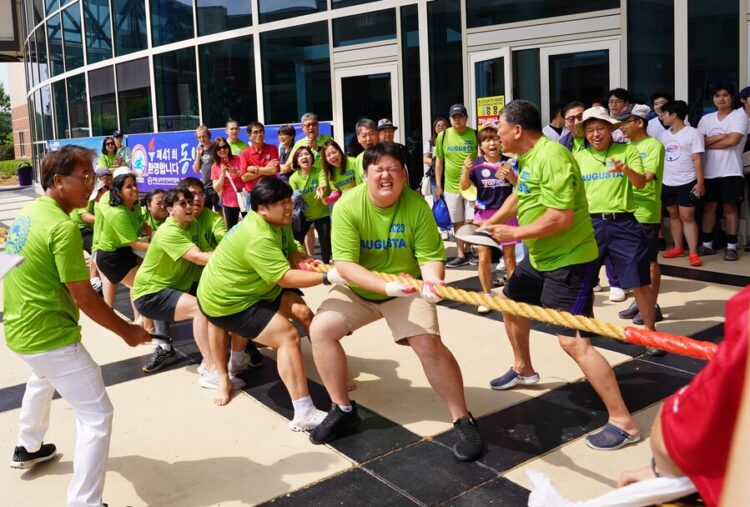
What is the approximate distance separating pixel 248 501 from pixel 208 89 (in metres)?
12.0

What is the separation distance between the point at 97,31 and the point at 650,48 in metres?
13.9

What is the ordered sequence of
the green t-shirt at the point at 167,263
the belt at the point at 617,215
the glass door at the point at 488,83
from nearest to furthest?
the green t-shirt at the point at 167,263 → the belt at the point at 617,215 → the glass door at the point at 488,83

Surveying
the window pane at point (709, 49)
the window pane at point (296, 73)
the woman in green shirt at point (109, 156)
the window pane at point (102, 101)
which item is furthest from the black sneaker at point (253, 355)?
the window pane at point (102, 101)

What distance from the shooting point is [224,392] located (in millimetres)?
4520

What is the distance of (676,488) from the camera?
60.8 inches

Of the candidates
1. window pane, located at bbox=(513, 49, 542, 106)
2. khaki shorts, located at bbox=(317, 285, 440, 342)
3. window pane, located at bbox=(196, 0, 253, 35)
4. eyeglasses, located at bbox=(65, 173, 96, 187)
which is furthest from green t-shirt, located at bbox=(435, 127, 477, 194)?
window pane, located at bbox=(196, 0, 253, 35)

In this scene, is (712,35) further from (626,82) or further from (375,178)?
(375,178)

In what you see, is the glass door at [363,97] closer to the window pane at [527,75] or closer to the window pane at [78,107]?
the window pane at [527,75]

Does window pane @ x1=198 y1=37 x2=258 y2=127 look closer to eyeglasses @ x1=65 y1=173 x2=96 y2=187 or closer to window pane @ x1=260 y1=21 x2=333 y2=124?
window pane @ x1=260 y1=21 x2=333 y2=124

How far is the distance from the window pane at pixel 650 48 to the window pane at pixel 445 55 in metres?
2.59

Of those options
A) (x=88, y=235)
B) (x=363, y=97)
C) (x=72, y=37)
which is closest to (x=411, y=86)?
(x=363, y=97)

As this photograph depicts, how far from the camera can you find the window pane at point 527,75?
30.8 feet

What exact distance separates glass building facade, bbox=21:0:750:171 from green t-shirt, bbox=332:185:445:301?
5.84 m

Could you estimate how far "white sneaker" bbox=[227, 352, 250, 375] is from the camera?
491 centimetres
